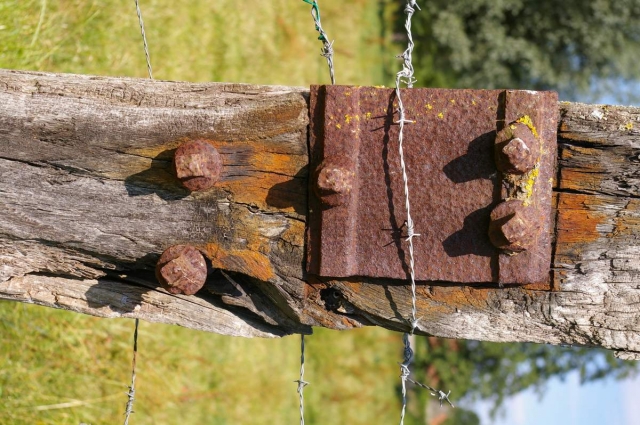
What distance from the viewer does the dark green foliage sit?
13273 millimetres

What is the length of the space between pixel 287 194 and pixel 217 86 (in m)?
0.46

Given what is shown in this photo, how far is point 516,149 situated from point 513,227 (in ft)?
0.73

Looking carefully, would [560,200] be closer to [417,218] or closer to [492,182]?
[492,182]

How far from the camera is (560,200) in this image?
2055mm

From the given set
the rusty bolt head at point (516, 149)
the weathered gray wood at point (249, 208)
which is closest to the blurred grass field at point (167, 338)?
the weathered gray wood at point (249, 208)

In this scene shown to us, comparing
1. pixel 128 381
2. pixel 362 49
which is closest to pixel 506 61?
pixel 362 49

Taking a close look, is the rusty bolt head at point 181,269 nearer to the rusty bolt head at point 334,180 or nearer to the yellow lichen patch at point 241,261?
the yellow lichen patch at point 241,261

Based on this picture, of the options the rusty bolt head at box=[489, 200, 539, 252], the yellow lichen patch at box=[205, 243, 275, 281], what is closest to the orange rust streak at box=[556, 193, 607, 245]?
the rusty bolt head at box=[489, 200, 539, 252]

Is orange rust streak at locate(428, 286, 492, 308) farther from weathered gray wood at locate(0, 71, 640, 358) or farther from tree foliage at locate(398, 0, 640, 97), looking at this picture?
tree foliage at locate(398, 0, 640, 97)

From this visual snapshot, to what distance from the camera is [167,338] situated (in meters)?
5.68

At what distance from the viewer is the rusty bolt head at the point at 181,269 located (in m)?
2.11

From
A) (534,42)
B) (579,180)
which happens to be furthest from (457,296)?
(534,42)

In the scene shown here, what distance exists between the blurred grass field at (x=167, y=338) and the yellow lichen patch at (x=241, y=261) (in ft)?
8.50

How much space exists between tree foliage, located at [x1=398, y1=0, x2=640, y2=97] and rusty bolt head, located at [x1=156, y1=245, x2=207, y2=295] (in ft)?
38.3
